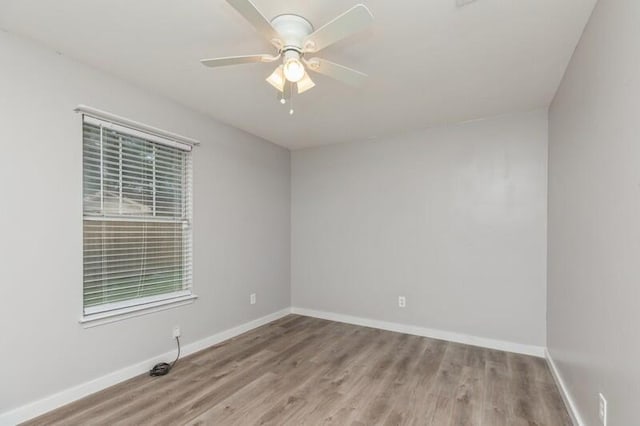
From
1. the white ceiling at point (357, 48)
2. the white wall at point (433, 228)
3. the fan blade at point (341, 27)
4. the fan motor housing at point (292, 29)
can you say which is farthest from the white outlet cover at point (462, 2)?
the white wall at point (433, 228)

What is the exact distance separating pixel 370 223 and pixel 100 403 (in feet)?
10.3

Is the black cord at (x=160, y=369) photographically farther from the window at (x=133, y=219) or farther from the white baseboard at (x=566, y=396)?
the white baseboard at (x=566, y=396)

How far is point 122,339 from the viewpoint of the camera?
2.61 metres

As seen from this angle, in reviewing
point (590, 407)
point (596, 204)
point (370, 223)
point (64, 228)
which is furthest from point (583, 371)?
point (64, 228)

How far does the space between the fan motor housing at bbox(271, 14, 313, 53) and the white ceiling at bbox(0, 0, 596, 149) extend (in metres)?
0.04

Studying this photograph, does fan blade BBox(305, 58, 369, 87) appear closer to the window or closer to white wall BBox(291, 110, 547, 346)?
the window

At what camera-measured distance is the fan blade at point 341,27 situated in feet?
4.63

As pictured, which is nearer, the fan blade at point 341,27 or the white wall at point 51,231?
the fan blade at point 341,27

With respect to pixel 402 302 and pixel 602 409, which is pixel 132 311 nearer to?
pixel 402 302

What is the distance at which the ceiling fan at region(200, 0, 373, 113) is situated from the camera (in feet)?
4.83

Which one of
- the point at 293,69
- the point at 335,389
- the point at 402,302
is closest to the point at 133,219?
the point at 293,69

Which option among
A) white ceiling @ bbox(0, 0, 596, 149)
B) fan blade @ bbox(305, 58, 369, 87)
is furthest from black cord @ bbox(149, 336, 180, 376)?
fan blade @ bbox(305, 58, 369, 87)

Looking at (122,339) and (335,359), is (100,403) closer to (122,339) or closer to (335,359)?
(122,339)

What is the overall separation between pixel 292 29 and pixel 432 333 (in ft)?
11.2
